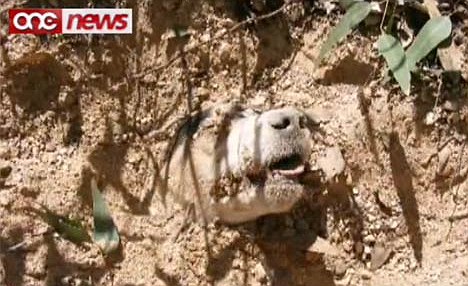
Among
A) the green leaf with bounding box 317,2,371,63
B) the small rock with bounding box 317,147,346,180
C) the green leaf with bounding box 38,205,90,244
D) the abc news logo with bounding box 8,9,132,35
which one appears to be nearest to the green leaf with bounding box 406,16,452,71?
the green leaf with bounding box 317,2,371,63

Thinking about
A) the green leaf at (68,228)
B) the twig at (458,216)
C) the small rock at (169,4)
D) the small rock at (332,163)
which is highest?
the small rock at (169,4)

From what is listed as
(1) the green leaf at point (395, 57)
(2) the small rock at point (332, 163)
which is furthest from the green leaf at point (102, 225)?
(1) the green leaf at point (395, 57)

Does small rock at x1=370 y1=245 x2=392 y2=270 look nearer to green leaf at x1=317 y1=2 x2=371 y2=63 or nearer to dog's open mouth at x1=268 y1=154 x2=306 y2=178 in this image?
dog's open mouth at x1=268 y1=154 x2=306 y2=178

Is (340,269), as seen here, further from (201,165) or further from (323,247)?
(201,165)

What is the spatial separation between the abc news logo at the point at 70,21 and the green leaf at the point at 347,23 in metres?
0.35

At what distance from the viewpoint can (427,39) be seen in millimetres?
2117

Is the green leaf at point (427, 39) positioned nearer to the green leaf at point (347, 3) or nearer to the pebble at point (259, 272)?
the green leaf at point (347, 3)

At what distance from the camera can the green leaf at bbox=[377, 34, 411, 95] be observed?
2.08 meters

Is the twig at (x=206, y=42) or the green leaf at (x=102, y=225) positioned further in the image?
the twig at (x=206, y=42)

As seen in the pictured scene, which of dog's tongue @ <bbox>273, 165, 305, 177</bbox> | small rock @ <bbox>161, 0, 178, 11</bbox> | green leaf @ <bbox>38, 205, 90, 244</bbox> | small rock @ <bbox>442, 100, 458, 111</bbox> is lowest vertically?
green leaf @ <bbox>38, 205, 90, 244</bbox>

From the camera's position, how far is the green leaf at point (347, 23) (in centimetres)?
207

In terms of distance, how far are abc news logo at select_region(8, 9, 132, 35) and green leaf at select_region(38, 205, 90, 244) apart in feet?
1.08

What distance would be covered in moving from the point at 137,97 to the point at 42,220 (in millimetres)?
273

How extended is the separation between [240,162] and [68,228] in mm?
313
